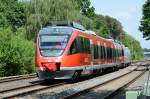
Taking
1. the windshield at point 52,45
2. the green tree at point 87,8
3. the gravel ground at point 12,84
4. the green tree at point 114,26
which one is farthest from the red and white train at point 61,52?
the green tree at point 114,26

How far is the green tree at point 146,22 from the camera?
239 feet

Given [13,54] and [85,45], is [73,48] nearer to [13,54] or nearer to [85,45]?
[85,45]

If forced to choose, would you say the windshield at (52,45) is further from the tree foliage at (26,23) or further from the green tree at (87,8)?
the green tree at (87,8)

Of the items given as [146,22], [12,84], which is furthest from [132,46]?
[12,84]

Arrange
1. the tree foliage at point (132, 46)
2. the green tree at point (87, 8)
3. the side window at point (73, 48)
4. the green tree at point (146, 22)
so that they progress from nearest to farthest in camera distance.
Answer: the side window at point (73, 48) → the green tree at point (146, 22) → the green tree at point (87, 8) → the tree foliage at point (132, 46)

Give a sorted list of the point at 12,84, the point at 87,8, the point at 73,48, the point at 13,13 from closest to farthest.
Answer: the point at 73,48
the point at 12,84
the point at 13,13
the point at 87,8

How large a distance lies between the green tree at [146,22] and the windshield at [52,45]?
4589 centimetres

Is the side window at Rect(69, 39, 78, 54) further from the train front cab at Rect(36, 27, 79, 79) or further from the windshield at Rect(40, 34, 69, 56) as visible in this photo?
the windshield at Rect(40, 34, 69, 56)

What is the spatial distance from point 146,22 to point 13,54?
133 ft

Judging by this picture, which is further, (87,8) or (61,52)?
(87,8)

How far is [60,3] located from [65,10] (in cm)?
98

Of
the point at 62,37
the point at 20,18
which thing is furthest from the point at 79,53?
the point at 20,18

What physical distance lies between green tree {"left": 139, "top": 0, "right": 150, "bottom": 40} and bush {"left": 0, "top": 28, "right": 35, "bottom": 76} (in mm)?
34371

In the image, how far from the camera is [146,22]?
73.0m
